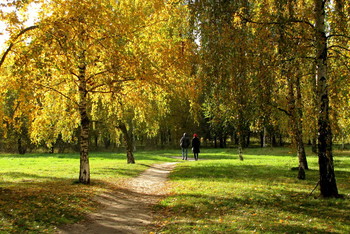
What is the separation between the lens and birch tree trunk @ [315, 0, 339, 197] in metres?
8.94

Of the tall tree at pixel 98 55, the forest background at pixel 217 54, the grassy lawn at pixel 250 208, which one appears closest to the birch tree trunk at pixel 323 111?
the forest background at pixel 217 54

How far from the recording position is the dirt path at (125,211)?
305 inches

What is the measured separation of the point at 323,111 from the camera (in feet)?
28.4

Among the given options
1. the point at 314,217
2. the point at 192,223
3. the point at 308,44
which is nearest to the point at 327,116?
the point at 308,44

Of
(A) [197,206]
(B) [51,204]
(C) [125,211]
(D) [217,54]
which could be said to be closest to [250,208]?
(A) [197,206]

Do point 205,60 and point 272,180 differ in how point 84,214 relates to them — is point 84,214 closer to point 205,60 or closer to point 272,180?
point 205,60

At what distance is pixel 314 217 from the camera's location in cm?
802

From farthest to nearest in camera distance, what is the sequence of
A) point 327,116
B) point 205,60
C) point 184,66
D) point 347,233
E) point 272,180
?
point 272,180
point 184,66
point 205,60
point 327,116
point 347,233

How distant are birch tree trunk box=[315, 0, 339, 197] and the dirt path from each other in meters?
6.00

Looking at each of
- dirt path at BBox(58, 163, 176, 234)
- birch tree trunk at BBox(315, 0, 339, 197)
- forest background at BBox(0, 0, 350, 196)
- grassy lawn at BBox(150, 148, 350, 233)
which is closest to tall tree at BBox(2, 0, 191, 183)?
forest background at BBox(0, 0, 350, 196)

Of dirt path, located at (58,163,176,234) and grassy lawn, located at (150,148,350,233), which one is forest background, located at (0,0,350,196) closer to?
grassy lawn, located at (150,148,350,233)

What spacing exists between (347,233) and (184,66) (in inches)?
346

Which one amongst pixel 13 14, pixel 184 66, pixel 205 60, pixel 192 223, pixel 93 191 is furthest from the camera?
pixel 184 66

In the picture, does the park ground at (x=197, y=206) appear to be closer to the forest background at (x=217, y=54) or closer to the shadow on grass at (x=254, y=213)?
the shadow on grass at (x=254, y=213)
